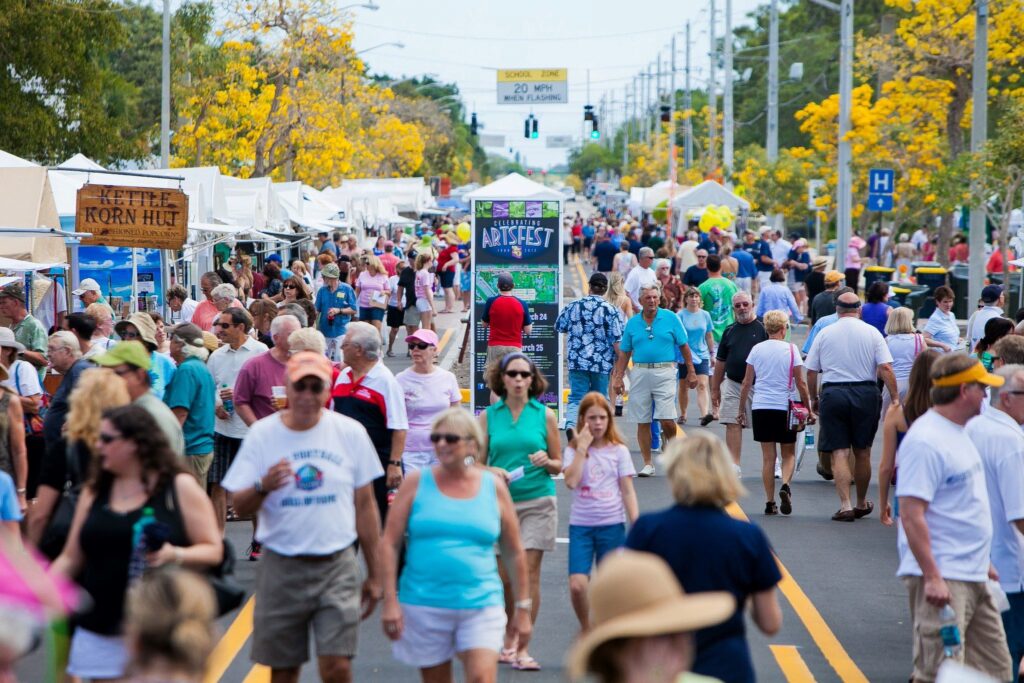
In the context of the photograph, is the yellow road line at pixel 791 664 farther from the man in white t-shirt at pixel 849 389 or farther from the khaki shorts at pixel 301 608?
the man in white t-shirt at pixel 849 389

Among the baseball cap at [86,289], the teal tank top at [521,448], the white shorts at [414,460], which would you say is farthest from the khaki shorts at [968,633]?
the baseball cap at [86,289]

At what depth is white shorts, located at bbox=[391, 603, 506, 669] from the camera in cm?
645

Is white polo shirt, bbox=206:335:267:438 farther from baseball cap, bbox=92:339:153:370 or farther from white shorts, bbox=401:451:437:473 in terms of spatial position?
baseball cap, bbox=92:339:153:370

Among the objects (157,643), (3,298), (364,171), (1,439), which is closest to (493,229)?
(3,298)

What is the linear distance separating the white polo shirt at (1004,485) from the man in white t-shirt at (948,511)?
40 cm

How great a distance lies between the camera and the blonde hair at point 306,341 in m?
9.59

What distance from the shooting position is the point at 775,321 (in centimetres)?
1300

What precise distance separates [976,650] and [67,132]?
27605mm

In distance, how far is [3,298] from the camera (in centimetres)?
1255

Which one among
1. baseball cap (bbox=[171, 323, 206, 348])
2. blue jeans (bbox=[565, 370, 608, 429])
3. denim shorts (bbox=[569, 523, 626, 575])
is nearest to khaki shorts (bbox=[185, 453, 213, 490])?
baseball cap (bbox=[171, 323, 206, 348])

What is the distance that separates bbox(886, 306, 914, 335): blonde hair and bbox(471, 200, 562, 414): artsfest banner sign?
490 cm

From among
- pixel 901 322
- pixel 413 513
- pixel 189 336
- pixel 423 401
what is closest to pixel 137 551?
pixel 413 513

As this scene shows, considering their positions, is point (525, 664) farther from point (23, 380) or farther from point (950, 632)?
point (23, 380)

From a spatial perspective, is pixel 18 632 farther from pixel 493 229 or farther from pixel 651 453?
pixel 493 229
